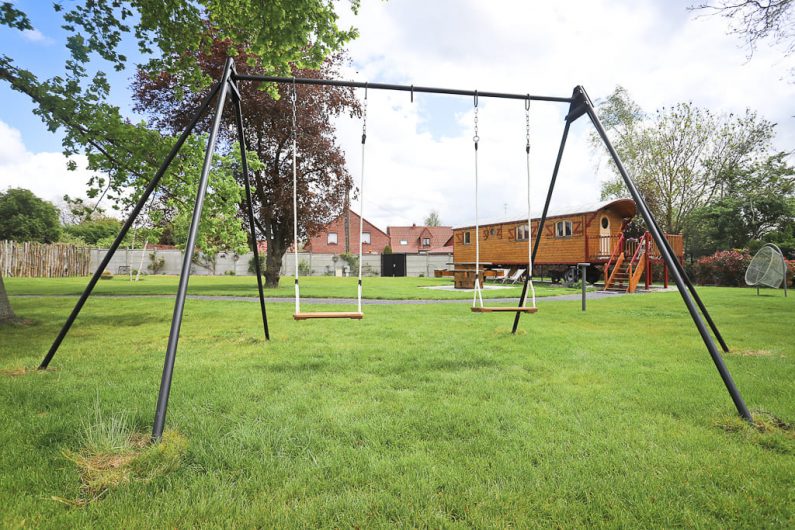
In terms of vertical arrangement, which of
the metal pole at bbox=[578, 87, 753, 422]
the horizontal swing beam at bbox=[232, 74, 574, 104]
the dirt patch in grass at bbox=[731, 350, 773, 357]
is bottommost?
the dirt patch in grass at bbox=[731, 350, 773, 357]

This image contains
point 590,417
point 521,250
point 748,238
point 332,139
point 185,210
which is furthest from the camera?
point 748,238

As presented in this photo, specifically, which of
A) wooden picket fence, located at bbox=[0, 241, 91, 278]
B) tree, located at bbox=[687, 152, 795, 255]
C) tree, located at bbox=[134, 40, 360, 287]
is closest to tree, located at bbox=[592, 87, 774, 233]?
tree, located at bbox=[687, 152, 795, 255]

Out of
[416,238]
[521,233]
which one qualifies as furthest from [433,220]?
[521,233]

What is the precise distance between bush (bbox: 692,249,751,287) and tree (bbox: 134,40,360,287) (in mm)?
18193

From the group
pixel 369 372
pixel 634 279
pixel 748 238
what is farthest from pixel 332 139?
pixel 748 238

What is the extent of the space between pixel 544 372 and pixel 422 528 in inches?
104

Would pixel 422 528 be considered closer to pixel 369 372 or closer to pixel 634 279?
pixel 369 372

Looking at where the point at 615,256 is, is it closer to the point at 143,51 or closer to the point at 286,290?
the point at 286,290

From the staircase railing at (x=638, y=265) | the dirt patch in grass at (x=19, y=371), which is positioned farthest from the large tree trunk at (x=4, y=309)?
the staircase railing at (x=638, y=265)

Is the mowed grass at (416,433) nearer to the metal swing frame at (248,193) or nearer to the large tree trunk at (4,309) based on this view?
the metal swing frame at (248,193)

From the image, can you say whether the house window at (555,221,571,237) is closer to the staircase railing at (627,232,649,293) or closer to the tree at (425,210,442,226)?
the staircase railing at (627,232,649,293)

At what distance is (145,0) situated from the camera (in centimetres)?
669

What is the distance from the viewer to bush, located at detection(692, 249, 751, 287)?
63.9 feet

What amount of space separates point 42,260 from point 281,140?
1823 centimetres
